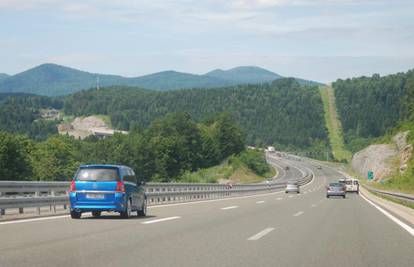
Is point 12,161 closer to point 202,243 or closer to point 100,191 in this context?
point 100,191

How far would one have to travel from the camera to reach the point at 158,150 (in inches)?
6156

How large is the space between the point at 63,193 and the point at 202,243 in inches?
608

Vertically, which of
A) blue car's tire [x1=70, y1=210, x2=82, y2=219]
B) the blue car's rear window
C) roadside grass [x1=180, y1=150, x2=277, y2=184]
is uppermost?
the blue car's rear window

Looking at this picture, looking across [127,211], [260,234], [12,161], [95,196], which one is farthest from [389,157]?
[260,234]

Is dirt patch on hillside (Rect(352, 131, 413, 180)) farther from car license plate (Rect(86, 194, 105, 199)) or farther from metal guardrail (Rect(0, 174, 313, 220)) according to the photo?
car license plate (Rect(86, 194, 105, 199))

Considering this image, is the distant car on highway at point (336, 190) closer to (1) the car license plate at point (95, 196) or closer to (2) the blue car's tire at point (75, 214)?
(1) the car license plate at point (95, 196)

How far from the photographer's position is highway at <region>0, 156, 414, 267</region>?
10.8 m

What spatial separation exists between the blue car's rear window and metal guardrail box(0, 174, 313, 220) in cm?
177

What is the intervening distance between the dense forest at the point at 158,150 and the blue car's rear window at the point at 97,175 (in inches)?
4486

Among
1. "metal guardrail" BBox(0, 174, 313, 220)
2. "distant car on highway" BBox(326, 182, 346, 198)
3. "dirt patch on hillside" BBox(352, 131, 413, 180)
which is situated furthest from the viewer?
"dirt patch on hillside" BBox(352, 131, 413, 180)

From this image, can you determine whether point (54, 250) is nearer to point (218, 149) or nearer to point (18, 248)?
point (18, 248)

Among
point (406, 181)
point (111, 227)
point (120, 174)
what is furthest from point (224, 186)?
point (111, 227)

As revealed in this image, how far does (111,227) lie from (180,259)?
6.09m

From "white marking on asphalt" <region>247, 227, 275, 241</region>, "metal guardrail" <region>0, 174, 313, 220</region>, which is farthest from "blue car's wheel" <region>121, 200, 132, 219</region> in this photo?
"white marking on asphalt" <region>247, 227, 275, 241</region>
